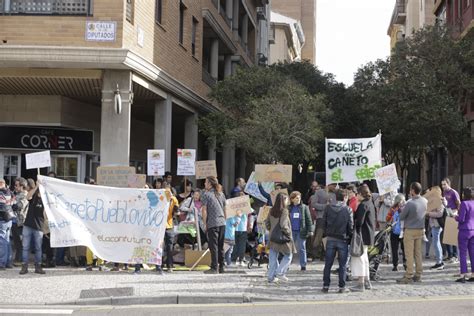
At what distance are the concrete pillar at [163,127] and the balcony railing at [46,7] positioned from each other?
18.2 ft

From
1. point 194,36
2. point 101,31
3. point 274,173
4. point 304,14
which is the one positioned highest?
point 304,14

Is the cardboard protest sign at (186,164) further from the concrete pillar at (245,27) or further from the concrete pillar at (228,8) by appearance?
the concrete pillar at (245,27)

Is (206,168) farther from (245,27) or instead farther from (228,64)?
(245,27)

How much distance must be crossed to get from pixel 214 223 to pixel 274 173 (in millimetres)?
2701

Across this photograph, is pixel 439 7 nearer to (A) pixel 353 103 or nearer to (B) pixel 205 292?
(A) pixel 353 103

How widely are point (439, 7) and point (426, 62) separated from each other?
14.9 m

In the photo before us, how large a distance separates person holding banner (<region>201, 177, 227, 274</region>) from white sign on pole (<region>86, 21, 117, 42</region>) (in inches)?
226

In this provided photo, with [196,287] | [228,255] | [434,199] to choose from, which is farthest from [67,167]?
[434,199]

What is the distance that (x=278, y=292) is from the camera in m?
10.9

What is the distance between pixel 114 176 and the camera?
46.5ft

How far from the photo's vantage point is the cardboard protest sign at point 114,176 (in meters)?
14.2

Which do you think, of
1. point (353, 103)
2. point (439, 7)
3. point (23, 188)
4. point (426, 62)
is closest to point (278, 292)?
point (23, 188)

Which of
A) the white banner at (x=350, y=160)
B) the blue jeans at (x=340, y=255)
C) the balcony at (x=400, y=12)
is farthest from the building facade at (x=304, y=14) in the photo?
the blue jeans at (x=340, y=255)

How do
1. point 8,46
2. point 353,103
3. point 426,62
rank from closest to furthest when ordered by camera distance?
1. point 8,46
2. point 426,62
3. point 353,103
